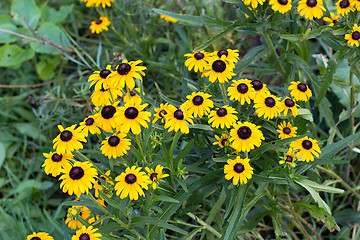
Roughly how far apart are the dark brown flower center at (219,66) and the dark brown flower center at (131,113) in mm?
345

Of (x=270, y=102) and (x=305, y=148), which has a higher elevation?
(x=270, y=102)

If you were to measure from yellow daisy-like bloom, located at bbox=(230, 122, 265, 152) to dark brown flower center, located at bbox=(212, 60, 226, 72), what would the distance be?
224 mm

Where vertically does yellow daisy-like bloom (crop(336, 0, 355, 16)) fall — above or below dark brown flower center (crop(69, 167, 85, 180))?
above

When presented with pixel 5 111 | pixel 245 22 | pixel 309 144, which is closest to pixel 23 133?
pixel 5 111

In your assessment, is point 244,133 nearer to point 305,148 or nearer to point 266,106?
point 266,106

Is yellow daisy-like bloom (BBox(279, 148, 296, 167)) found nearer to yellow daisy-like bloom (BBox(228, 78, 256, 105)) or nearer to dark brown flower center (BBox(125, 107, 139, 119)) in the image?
yellow daisy-like bloom (BBox(228, 78, 256, 105))

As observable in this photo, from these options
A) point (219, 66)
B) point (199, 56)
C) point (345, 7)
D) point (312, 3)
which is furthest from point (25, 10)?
point (345, 7)

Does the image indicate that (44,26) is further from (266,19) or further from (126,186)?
(126,186)

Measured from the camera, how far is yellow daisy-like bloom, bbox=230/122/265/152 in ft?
4.33

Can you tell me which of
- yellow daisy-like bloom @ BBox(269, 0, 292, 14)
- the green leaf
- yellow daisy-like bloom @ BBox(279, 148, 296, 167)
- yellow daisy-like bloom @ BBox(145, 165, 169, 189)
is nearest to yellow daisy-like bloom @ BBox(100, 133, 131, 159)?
yellow daisy-like bloom @ BBox(145, 165, 169, 189)

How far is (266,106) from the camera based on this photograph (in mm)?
1392

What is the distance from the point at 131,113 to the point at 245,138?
39 centimetres

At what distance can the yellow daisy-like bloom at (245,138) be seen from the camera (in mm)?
1318

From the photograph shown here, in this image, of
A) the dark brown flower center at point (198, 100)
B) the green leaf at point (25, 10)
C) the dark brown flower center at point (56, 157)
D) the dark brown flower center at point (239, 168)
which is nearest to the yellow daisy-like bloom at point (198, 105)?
the dark brown flower center at point (198, 100)
